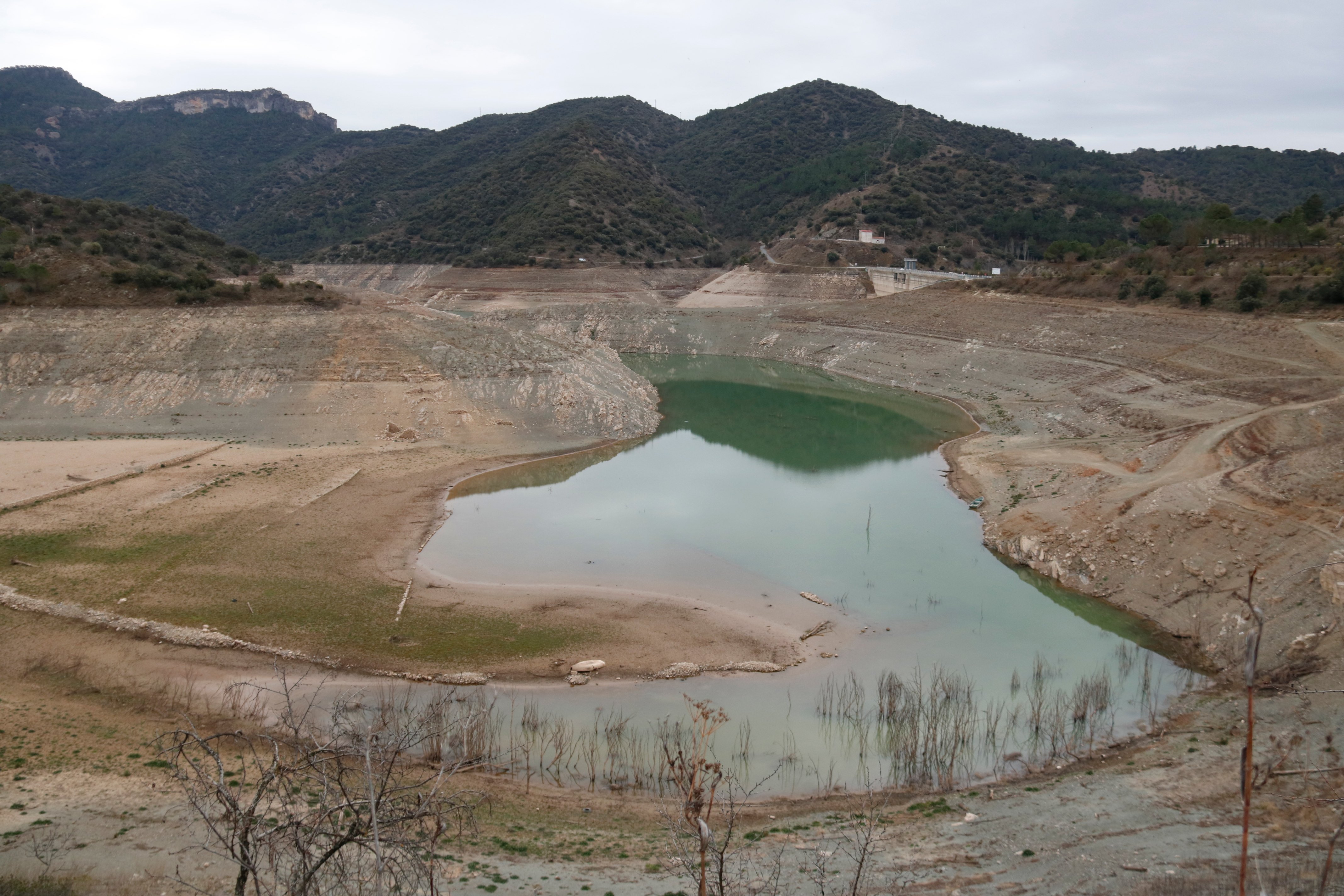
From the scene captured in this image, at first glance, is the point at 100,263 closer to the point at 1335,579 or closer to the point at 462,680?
the point at 462,680

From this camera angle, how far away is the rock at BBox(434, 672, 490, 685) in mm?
14781

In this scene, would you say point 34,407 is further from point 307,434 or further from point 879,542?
point 879,542

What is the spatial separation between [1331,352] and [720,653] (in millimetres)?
30120

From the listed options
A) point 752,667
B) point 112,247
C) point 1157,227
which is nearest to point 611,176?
point 1157,227

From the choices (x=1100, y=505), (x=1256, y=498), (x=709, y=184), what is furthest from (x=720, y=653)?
(x=709, y=184)

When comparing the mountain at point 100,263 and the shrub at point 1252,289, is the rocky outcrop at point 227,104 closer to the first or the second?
the mountain at point 100,263

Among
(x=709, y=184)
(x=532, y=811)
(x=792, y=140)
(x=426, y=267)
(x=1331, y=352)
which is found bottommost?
(x=532, y=811)

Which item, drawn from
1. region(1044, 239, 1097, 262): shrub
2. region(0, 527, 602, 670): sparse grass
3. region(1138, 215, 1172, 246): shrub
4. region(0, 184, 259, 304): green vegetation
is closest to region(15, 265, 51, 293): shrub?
region(0, 184, 259, 304): green vegetation

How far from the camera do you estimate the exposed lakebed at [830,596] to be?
43.0 ft

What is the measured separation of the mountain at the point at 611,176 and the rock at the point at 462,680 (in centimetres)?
6583

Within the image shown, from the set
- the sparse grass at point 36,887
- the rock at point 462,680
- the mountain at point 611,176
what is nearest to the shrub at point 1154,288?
the mountain at point 611,176

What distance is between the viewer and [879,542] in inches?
898

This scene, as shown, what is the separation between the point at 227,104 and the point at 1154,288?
16817 centimetres

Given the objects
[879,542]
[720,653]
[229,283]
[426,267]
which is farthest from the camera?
[426,267]
